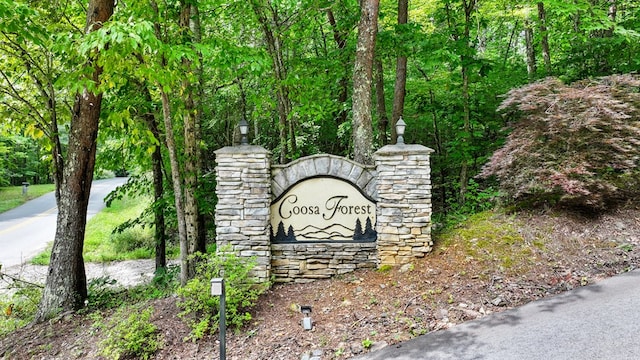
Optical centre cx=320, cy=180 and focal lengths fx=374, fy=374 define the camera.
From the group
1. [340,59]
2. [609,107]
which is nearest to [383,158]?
[609,107]

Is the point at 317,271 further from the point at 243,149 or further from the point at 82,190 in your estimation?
the point at 82,190

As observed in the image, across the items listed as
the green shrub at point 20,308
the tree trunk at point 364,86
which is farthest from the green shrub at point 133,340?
the tree trunk at point 364,86

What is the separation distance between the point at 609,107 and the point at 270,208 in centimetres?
410

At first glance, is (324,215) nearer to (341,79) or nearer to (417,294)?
(417,294)

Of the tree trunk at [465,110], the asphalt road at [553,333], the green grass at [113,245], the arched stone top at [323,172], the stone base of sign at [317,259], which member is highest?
the tree trunk at [465,110]

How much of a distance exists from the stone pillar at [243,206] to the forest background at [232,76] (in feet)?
2.47

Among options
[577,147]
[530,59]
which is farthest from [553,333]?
[530,59]

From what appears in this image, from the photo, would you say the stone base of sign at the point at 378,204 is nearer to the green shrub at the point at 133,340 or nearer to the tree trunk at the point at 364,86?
the tree trunk at the point at 364,86

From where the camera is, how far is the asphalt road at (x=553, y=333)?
2.56 m

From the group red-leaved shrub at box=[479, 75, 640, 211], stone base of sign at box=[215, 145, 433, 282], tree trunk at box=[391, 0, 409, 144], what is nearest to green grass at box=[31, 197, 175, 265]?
stone base of sign at box=[215, 145, 433, 282]

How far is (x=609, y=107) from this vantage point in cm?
432

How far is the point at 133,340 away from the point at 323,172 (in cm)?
254

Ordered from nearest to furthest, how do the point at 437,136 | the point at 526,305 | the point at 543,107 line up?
1. the point at 526,305
2. the point at 543,107
3. the point at 437,136

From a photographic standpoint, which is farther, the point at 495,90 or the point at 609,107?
the point at 495,90
